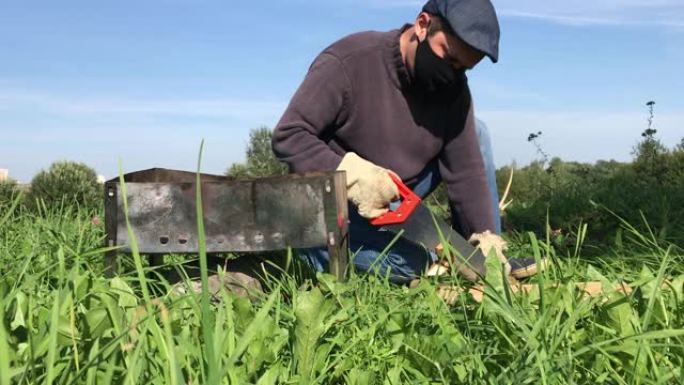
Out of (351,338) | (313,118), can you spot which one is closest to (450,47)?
(313,118)

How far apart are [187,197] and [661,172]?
8.51 m

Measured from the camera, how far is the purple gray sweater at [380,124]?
3.27 m

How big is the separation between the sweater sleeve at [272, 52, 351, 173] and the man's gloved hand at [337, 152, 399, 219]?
0.54 feet

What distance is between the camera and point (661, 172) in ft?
32.2

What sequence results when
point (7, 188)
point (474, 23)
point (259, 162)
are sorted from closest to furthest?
point (474, 23), point (7, 188), point (259, 162)

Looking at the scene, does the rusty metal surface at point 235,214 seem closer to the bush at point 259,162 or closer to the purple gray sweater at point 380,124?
the purple gray sweater at point 380,124

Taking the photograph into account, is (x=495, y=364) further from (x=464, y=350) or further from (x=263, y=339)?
(x=263, y=339)

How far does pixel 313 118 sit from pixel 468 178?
104 cm

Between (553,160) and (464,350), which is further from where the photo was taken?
(553,160)

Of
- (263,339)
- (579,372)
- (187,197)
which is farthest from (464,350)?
(187,197)

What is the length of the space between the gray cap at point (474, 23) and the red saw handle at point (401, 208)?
0.69 m

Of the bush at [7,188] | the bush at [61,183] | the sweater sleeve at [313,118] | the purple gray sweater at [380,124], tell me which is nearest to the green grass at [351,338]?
the sweater sleeve at [313,118]

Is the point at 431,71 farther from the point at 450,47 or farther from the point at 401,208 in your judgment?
the point at 401,208

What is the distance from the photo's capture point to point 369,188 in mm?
3018
